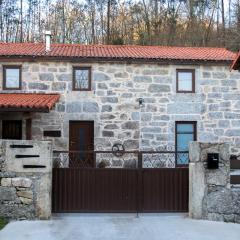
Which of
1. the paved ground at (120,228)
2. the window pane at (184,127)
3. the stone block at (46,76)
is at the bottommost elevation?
the paved ground at (120,228)

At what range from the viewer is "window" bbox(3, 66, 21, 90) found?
14.7 m

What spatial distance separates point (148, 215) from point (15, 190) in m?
2.77

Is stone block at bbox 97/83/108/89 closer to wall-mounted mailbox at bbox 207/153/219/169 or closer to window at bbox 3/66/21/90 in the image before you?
window at bbox 3/66/21/90

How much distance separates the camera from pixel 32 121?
47.3 feet

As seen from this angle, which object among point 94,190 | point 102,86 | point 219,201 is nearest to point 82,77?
point 102,86

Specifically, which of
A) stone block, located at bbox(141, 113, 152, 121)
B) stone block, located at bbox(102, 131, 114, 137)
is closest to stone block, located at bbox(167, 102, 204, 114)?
stone block, located at bbox(141, 113, 152, 121)

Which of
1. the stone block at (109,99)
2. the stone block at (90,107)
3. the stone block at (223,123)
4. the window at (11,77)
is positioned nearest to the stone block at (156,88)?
the stone block at (109,99)

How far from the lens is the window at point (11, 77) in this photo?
14727mm

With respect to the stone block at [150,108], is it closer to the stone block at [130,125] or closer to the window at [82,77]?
the stone block at [130,125]

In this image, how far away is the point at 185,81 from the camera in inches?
600

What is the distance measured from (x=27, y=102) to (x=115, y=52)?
4321 mm

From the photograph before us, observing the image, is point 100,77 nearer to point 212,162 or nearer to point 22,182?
point 22,182

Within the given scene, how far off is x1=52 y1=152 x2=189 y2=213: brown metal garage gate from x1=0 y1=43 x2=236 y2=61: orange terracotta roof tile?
21.9 ft

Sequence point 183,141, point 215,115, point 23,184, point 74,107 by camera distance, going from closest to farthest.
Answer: point 23,184 → point 74,107 → point 183,141 → point 215,115
